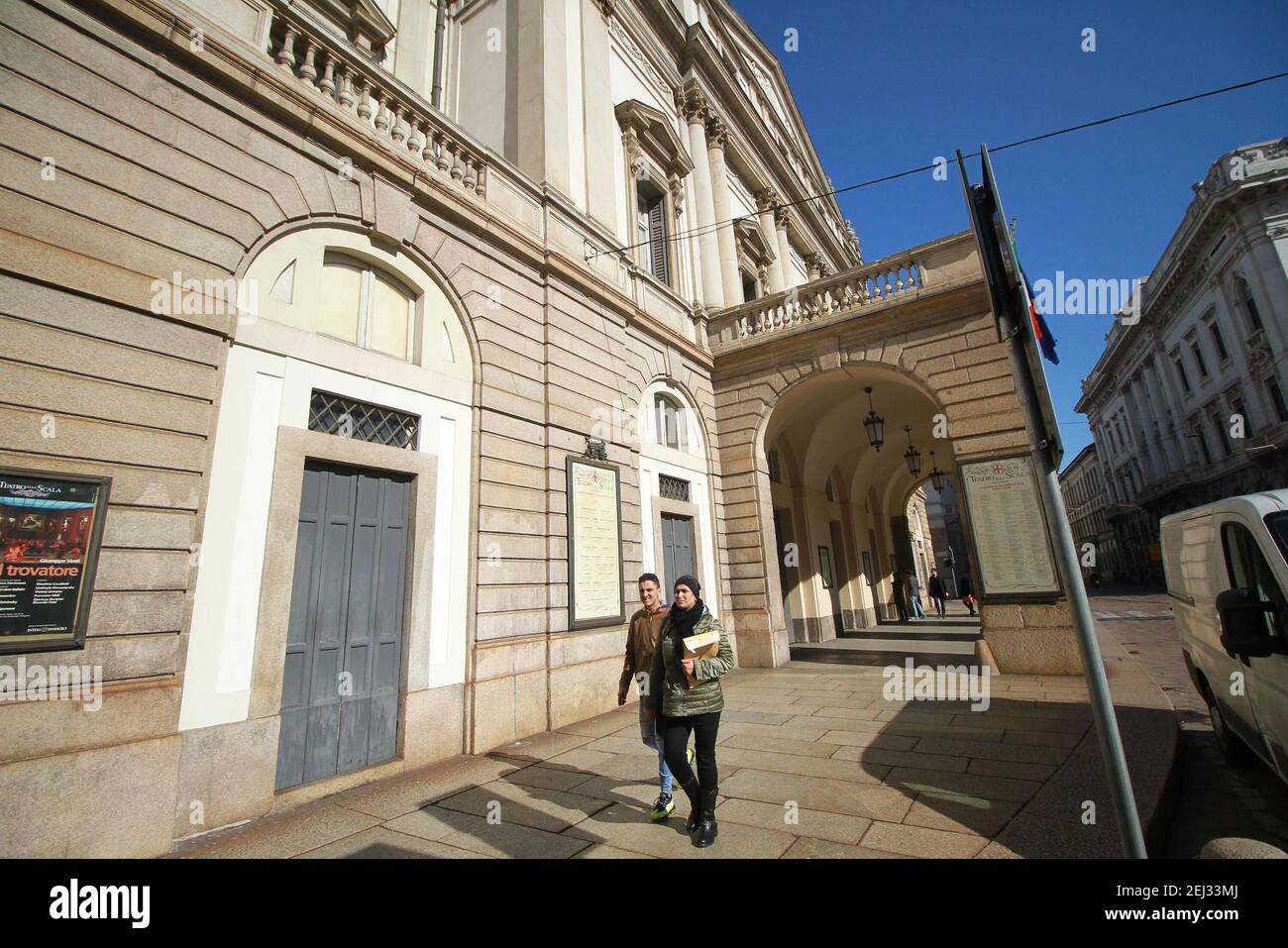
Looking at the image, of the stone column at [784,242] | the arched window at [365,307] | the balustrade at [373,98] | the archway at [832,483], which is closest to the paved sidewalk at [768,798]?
the arched window at [365,307]

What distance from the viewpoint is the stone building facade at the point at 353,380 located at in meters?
4.19

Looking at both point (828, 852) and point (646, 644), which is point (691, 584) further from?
point (828, 852)

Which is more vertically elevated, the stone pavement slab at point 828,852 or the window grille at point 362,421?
the window grille at point 362,421

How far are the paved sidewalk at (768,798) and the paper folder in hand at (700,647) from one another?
4.04 feet

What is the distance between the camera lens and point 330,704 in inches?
216

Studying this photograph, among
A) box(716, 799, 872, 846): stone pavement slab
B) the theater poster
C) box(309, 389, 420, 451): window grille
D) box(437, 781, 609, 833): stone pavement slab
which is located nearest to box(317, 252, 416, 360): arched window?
box(309, 389, 420, 451): window grille

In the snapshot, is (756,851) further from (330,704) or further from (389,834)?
(330,704)

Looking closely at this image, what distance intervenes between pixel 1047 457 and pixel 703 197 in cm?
1538

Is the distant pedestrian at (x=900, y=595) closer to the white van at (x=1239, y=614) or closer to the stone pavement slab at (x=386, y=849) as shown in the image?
the white van at (x=1239, y=614)

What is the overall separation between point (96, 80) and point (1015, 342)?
279 inches

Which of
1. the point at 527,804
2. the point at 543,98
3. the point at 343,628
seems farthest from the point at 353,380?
the point at 543,98
